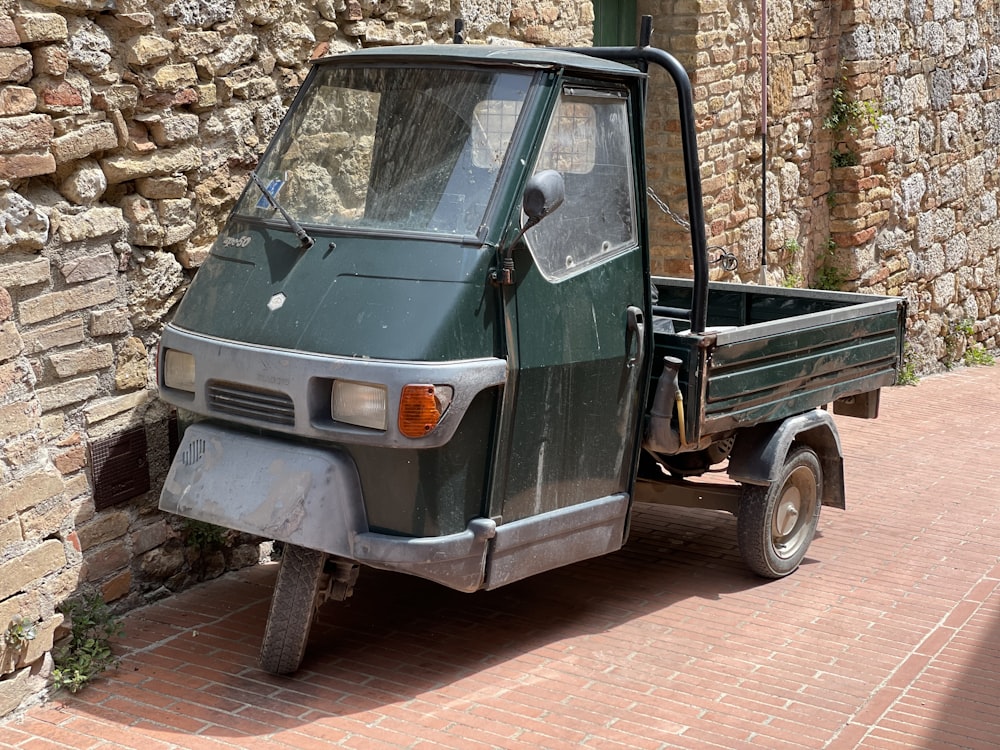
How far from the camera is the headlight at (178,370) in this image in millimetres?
4574

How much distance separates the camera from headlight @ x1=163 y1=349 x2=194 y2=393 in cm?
457

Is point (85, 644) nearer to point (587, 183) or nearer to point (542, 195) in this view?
point (542, 195)

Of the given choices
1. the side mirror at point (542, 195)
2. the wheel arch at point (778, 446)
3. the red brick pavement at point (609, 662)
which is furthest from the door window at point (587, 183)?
the red brick pavement at point (609, 662)

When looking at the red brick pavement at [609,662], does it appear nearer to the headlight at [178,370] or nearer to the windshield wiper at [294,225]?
the headlight at [178,370]

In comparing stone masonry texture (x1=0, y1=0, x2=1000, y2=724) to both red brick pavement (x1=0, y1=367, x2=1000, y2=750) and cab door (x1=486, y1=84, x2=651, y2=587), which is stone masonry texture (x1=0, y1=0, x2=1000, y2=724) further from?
cab door (x1=486, y1=84, x2=651, y2=587)

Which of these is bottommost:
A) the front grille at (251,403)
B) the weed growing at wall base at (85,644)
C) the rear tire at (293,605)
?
the weed growing at wall base at (85,644)

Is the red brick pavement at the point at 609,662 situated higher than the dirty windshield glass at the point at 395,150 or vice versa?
the dirty windshield glass at the point at 395,150

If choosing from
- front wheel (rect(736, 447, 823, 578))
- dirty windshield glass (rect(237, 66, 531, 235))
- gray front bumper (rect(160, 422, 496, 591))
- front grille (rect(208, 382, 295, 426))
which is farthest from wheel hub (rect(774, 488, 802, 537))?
front grille (rect(208, 382, 295, 426))

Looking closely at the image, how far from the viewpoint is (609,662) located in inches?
190

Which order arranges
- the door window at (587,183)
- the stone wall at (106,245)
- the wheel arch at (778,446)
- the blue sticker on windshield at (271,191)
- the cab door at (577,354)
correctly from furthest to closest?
the wheel arch at (778,446) < the blue sticker on windshield at (271,191) < the door window at (587,183) < the cab door at (577,354) < the stone wall at (106,245)

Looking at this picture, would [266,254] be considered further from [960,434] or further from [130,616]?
[960,434]

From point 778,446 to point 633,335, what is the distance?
103 cm

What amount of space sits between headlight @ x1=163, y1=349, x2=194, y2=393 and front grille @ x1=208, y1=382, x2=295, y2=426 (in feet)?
0.48

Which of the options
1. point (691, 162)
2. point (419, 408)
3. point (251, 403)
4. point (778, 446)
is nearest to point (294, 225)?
point (251, 403)
